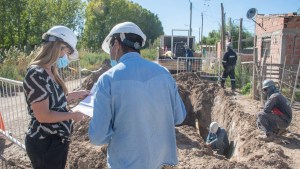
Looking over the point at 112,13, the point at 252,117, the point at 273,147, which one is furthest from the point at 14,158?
the point at 112,13

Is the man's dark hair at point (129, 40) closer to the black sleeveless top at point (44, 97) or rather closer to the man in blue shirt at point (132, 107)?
the man in blue shirt at point (132, 107)

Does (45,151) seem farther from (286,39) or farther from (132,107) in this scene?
(286,39)

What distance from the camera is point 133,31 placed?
88.9 inches

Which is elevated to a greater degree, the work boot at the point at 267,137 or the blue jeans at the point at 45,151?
the blue jeans at the point at 45,151

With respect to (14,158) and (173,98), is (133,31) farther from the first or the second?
(14,158)

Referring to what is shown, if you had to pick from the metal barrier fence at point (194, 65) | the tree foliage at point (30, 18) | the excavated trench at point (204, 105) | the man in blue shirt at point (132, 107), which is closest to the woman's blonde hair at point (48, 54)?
the man in blue shirt at point (132, 107)

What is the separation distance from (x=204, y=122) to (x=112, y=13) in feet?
136

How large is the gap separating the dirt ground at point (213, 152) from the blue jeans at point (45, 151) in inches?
86.9

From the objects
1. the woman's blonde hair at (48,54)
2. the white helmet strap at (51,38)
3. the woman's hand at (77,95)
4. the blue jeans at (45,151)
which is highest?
the white helmet strap at (51,38)

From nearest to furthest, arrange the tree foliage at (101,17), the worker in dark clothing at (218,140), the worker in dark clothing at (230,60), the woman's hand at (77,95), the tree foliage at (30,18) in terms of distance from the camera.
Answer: the woman's hand at (77,95) → the worker in dark clothing at (218,140) → the worker in dark clothing at (230,60) → the tree foliage at (30,18) → the tree foliage at (101,17)

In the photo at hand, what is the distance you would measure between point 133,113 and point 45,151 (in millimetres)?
1085

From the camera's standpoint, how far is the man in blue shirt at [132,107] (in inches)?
84.0

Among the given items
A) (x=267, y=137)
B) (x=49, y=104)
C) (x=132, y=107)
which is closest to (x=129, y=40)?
(x=132, y=107)

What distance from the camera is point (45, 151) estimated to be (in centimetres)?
282
